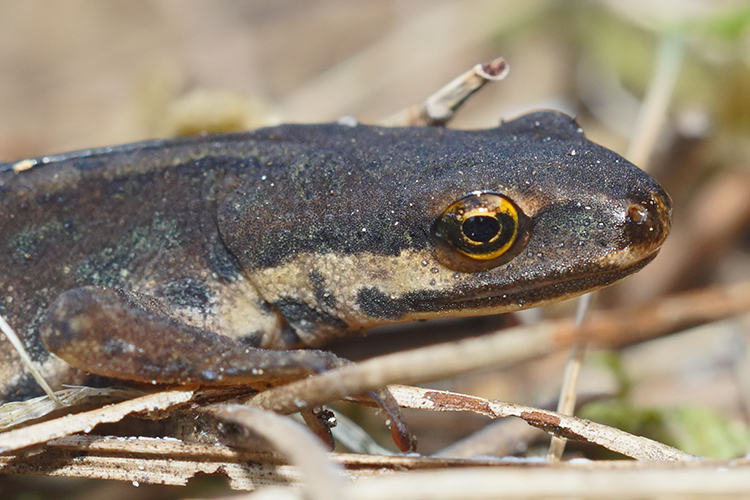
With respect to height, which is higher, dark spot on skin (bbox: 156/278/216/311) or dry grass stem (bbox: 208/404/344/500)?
dark spot on skin (bbox: 156/278/216/311)

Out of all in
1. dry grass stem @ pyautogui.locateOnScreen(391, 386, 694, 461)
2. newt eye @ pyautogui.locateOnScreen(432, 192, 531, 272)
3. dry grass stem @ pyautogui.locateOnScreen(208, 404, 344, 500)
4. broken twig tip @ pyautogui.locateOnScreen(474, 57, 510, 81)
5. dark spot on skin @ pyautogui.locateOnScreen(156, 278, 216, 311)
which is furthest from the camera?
broken twig tip @ pyautogui.locateOnScreen(474, 57, 510, 81)

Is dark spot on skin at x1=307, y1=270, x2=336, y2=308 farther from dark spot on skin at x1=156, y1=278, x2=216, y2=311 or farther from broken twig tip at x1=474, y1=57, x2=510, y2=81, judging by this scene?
broken twig tip at x1=474, y1=57, x2=510, y2=81

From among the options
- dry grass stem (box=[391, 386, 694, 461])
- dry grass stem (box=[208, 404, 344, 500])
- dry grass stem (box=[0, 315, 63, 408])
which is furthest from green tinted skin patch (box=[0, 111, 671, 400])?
dry grass stem (box=[391, 386, 694, 461])

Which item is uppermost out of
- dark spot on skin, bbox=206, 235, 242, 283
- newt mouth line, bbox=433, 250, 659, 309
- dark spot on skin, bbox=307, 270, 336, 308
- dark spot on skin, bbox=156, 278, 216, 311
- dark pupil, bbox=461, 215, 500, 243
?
dark spot on skin, bbox=206, 235, 242, 283

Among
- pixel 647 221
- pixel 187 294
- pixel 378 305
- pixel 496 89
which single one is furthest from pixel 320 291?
pixel 496 89

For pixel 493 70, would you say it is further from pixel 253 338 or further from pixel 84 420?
pixel 84 420

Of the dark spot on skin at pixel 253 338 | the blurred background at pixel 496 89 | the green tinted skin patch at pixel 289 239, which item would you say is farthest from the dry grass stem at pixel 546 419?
the dark spot on skin at pixel 253 338

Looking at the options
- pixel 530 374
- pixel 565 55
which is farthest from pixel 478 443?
pixel 565 55
